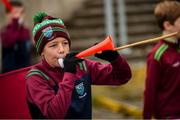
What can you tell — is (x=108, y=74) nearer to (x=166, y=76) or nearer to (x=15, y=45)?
(x=166, y=76)

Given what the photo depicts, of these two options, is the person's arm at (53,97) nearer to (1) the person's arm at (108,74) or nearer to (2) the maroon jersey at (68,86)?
(2) the maroon jersey at (68,86)

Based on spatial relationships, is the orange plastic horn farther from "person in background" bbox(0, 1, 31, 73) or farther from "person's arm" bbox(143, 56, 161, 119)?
"person in background" bbox(0, 1, 31, 73)

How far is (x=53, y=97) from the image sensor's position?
13.8ft

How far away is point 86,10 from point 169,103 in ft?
19.9

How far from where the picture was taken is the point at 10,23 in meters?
7.93

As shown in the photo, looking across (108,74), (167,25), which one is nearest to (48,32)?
(108,74)

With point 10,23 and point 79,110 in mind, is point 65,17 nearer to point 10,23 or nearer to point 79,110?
point 10,23

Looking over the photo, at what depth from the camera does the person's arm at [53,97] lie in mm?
4145

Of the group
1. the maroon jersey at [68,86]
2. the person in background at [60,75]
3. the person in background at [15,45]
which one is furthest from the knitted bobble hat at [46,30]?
the person in background at [15,45]

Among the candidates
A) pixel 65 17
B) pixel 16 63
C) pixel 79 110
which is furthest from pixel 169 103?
pixel 65 17

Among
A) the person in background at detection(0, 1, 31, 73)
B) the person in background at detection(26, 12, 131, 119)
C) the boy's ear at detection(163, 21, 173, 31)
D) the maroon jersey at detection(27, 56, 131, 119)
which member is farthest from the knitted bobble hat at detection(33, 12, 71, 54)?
the person in background at detection(0, 1, 31, 73)

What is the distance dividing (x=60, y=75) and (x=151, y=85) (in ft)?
4.30

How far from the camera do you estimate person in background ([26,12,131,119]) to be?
4.17m

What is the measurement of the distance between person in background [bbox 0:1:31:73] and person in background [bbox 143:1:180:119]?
103 inches
